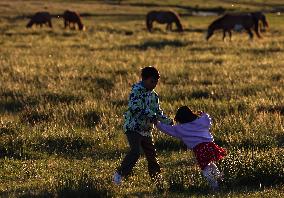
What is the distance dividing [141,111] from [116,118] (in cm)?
387

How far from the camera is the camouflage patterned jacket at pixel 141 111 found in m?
6.90

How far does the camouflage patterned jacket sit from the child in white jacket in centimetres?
16

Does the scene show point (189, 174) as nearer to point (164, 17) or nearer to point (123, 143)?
point (123, 143)

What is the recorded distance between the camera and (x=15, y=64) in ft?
61.9

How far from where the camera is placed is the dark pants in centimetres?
703

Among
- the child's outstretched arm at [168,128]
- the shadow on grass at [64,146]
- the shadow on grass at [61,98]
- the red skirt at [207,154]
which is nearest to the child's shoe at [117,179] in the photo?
the child's outstretched arm at [168,128]

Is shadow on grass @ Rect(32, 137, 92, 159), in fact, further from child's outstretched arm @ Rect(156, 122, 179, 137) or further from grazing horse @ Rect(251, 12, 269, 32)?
grazing horse @ Rect(251, 12, 269, 32)

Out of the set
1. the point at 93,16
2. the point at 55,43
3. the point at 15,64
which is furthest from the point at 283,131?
the point at 93,16

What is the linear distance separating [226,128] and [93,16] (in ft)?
161

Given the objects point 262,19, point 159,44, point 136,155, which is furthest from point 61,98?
point 262,19

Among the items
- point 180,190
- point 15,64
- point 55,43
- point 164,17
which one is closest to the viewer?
point 180,190

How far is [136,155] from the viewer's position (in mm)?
7074

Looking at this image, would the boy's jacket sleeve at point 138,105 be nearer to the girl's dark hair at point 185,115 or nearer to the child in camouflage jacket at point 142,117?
the child in camouflage jacket at point 142,117

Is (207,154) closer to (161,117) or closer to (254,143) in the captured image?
(161,117)
